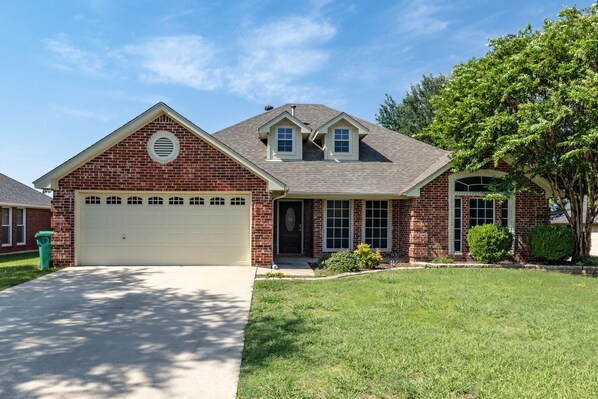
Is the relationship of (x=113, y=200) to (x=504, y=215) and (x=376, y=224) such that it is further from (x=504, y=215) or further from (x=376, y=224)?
(x=504, y=215)

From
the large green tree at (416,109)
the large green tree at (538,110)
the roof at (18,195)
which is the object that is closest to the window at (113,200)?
the roof at (18,195)

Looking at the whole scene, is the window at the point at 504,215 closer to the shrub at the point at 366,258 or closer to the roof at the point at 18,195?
the shrub at the point at 366,258

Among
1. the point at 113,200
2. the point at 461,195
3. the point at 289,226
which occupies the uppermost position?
the point at 461,195

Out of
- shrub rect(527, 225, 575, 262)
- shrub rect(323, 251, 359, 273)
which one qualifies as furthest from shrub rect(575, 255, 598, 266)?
shrub rect(323, 251, 359, 273)

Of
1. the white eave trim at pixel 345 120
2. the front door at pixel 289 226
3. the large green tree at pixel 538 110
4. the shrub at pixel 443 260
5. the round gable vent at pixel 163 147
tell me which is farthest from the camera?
the white eave trim at pixel 345 120

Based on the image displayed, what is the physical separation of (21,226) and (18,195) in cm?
155

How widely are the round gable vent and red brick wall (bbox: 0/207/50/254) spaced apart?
1134 cm

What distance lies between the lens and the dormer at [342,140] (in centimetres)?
1683

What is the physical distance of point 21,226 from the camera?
65.9 feet

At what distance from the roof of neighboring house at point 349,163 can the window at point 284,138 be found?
0.69m

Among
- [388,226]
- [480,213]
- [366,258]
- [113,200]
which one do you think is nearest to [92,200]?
[113,200]

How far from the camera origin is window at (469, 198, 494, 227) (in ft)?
46.7

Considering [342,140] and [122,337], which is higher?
[342,140]

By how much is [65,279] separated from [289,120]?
9.82 meters
